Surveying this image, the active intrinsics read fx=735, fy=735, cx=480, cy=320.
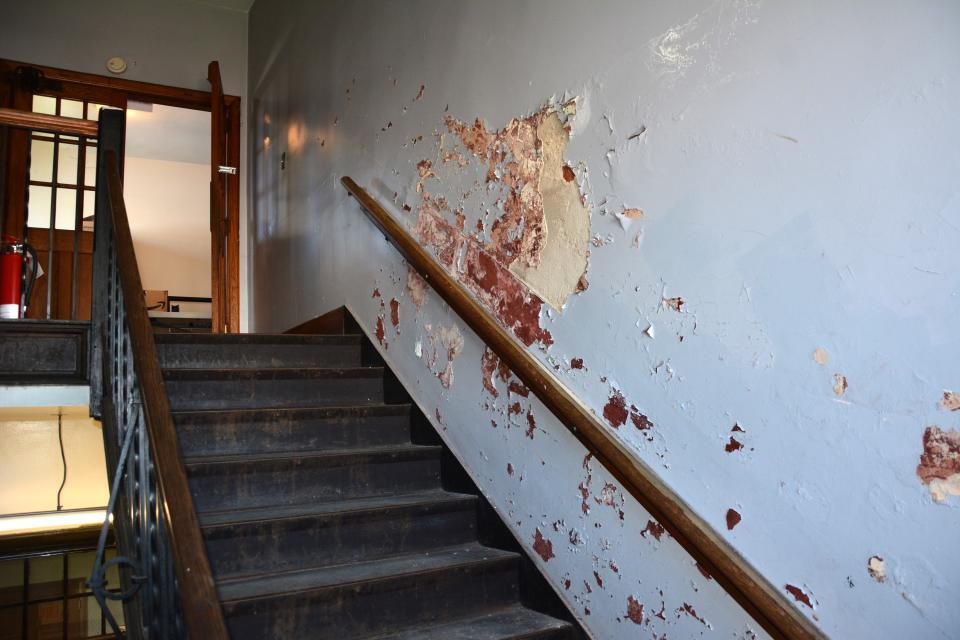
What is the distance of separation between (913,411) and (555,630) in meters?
1.25

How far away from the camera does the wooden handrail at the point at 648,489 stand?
1.43 metres

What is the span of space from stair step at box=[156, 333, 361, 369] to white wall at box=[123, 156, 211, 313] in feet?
19.3

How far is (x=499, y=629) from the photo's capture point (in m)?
2.18

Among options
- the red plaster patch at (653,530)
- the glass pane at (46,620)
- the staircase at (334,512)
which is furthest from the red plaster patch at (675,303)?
the glass pane at (46,620)

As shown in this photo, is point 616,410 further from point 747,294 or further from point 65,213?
point 65,213

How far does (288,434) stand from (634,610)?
1580 millimetres

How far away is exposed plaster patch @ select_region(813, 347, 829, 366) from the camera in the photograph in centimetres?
143

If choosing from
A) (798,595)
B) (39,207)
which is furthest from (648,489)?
(39,207)

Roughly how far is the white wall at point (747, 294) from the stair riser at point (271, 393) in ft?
2.38

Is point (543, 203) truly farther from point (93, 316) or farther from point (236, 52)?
point (236, 52)

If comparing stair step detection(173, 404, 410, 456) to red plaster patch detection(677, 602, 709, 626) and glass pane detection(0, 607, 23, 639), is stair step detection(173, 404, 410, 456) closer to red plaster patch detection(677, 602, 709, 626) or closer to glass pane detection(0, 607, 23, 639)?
red plaster patch detection(677, 602, 709, 626)

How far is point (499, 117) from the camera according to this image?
2.52 m

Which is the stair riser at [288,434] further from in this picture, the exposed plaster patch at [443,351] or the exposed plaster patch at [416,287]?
the exposed plaster patch at [416,287]

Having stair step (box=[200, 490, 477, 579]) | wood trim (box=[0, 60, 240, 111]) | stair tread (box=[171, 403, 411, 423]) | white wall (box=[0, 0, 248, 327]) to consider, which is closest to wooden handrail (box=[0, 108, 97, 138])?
stair tread (box=[171, 403, 411, 423])
